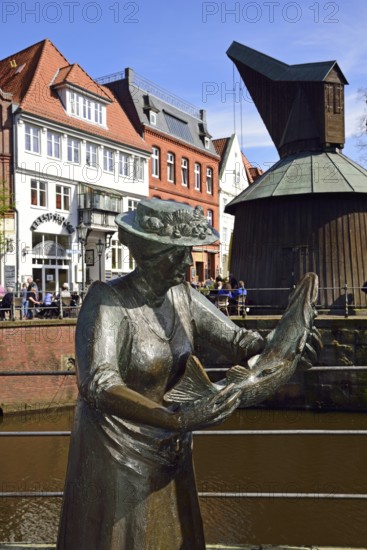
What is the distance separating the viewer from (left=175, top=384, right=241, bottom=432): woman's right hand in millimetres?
1490

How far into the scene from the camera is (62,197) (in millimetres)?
26188

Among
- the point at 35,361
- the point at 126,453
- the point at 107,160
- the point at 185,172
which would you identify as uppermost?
the point at 185,172

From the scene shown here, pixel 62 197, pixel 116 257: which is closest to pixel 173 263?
pixel 62 197

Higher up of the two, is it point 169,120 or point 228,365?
point 169,120

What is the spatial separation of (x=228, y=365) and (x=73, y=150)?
17891 mm

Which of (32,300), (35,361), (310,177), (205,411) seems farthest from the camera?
(310,177)

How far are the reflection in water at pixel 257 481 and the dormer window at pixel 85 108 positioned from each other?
19.0 m

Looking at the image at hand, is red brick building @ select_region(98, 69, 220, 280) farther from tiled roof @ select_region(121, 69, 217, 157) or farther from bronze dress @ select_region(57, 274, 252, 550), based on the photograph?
bronze dress @ select_region(57, 274, 252, 550)

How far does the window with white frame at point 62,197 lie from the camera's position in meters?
26.0

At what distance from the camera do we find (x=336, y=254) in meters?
16.5

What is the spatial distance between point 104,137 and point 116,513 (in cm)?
2813

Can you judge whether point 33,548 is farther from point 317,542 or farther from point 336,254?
point 336,254

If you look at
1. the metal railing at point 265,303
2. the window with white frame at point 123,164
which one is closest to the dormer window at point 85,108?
the window with white frame at point 123,164

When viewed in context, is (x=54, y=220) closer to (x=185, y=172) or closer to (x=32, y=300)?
(x=32, y=300)
